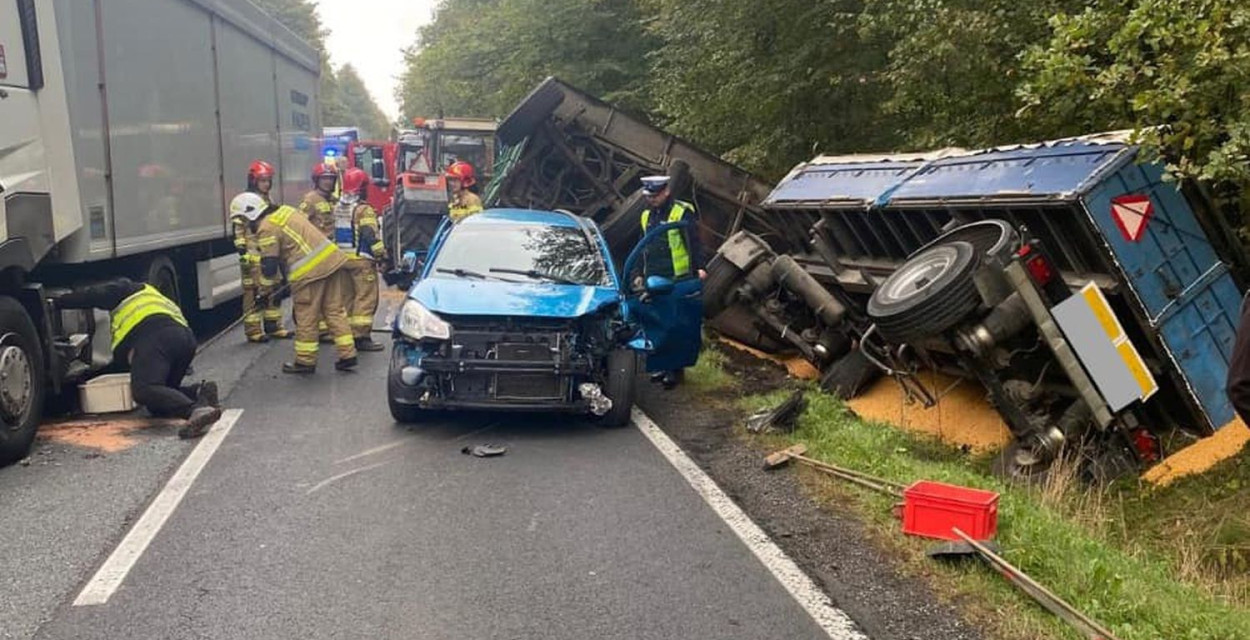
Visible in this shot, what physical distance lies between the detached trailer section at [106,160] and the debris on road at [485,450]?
269 cm

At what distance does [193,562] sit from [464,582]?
4.10ft

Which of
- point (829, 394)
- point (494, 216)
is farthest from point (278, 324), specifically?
point (829, 394)

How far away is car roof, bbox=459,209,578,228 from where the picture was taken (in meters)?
8.55

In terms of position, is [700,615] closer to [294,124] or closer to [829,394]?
[829,394]

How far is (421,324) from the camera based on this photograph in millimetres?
6926

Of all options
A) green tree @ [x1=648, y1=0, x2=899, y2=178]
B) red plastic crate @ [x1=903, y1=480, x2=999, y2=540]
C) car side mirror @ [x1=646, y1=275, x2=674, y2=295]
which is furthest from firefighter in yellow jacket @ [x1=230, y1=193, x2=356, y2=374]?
red plastic crate @ [x1=903, y1=480, x2=999, y2=540]

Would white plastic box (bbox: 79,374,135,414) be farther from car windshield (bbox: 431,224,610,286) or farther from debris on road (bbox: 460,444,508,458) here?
debris on road (bbox: 460,444,508,458)

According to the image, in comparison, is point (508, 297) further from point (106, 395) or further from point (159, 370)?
point (106, 395)

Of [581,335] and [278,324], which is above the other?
[278,324]

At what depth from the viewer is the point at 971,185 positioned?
23.0 feet

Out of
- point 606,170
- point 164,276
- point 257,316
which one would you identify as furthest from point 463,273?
point 606,170

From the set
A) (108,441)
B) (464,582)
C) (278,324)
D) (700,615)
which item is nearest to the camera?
(700,615)

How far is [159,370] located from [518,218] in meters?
2.99

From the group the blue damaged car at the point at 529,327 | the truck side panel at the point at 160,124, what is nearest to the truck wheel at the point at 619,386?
the blue damaged car at the point at 529,327
